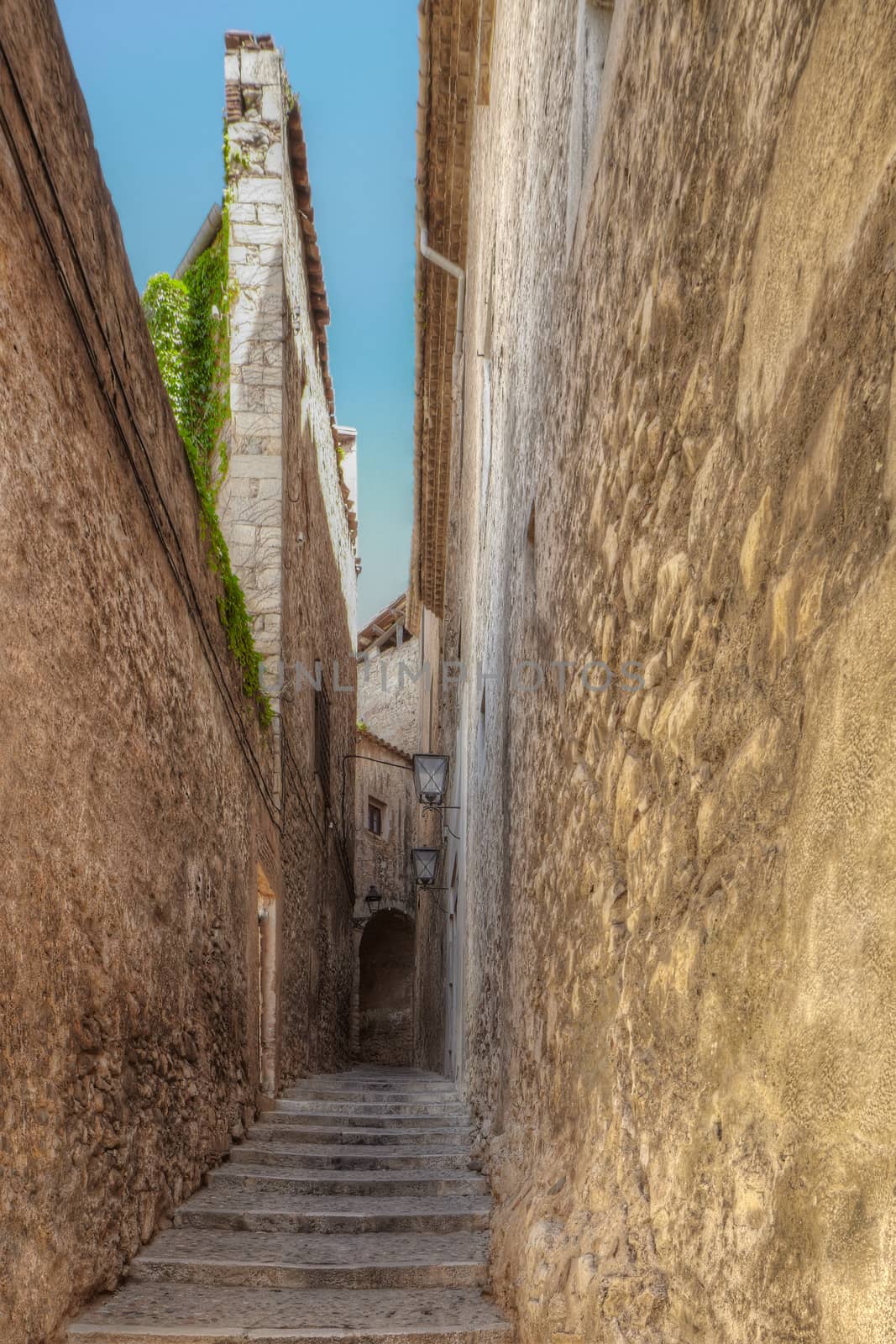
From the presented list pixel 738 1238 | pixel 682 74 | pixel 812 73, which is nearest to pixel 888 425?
pixel 812 73

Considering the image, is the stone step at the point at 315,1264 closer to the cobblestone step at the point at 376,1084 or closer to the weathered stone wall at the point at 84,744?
the weathered stone wall at the point at 84,744

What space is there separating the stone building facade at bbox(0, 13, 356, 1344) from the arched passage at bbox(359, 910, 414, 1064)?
18.4 m

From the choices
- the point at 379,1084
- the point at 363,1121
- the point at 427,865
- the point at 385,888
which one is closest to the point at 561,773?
the point at 363,1121

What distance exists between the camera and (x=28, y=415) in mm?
2969

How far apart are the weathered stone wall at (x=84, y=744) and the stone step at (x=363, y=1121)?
1.48 meters

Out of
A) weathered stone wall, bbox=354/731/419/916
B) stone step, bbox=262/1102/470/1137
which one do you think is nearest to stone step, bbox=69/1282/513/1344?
stone step, bbox=262/1102/470/1137

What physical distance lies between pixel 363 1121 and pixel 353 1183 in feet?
5.70

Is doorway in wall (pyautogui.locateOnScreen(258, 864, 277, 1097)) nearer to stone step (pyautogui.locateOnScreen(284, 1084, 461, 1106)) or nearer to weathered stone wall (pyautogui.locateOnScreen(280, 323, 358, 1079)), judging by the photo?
stone step (pyautogui.locateOnScreen(284, 1084, 461, 1106))

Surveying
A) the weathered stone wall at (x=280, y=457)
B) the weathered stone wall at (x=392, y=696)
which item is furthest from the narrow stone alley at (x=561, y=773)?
the weathered stone wall at (x=392, y=696)

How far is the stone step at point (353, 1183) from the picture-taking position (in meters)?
4.55

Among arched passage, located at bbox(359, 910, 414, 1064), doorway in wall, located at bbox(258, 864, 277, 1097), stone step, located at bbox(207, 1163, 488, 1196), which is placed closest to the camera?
stone step, located at bbox(207, 1163, 488, 1196)

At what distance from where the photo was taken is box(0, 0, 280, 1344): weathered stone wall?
281cm

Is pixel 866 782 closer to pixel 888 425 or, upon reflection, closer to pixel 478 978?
pixel 888 425

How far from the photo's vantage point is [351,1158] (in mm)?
5055
